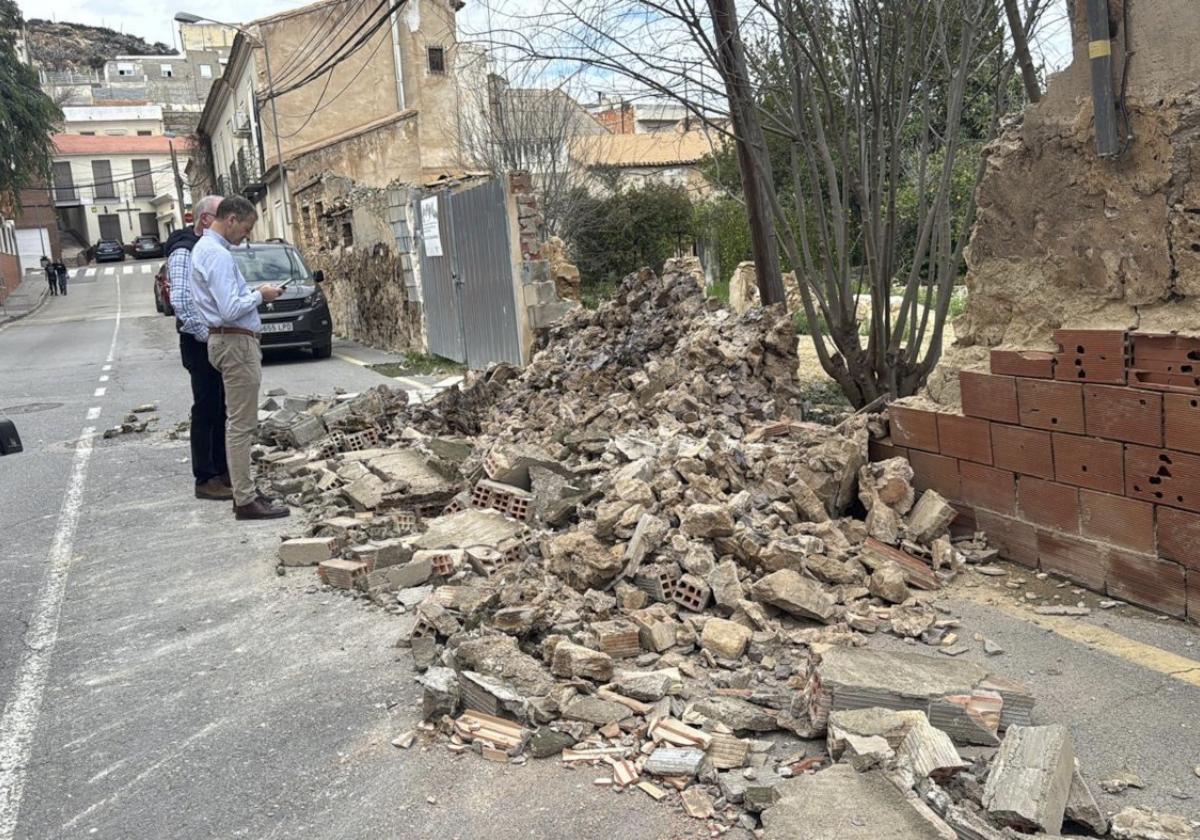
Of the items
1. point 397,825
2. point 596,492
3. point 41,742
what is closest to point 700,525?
point 596,492

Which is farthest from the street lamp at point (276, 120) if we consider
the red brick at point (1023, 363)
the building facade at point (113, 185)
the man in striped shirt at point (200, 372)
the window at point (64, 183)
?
the window at point (64, 183)

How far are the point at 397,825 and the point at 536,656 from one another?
3.63 feet

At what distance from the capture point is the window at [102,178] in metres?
80.9

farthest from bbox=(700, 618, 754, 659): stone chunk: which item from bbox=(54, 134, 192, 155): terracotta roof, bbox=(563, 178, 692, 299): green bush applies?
bbox=(54, 134, 192, 155): terracotta roof

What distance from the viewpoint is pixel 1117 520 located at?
4.29m

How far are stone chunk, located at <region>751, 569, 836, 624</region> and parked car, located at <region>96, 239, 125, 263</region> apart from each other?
72506 mm

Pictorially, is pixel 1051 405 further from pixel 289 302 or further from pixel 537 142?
pixel 537 142

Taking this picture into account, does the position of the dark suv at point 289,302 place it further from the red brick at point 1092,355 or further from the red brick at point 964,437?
the red brick at point 1092,355

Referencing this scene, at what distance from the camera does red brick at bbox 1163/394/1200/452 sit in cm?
389

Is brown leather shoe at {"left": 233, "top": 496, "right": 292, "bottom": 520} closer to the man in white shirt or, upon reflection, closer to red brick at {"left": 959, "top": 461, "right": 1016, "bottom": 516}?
the man in white shirt

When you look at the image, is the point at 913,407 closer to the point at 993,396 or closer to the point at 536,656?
the point at 993,396

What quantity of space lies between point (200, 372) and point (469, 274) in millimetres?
7123

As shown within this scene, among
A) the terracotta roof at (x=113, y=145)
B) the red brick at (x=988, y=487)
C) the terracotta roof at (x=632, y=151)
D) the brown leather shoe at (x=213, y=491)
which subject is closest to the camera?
the red brick at (x=988, y=487)

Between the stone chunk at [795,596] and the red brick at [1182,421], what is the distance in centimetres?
149
